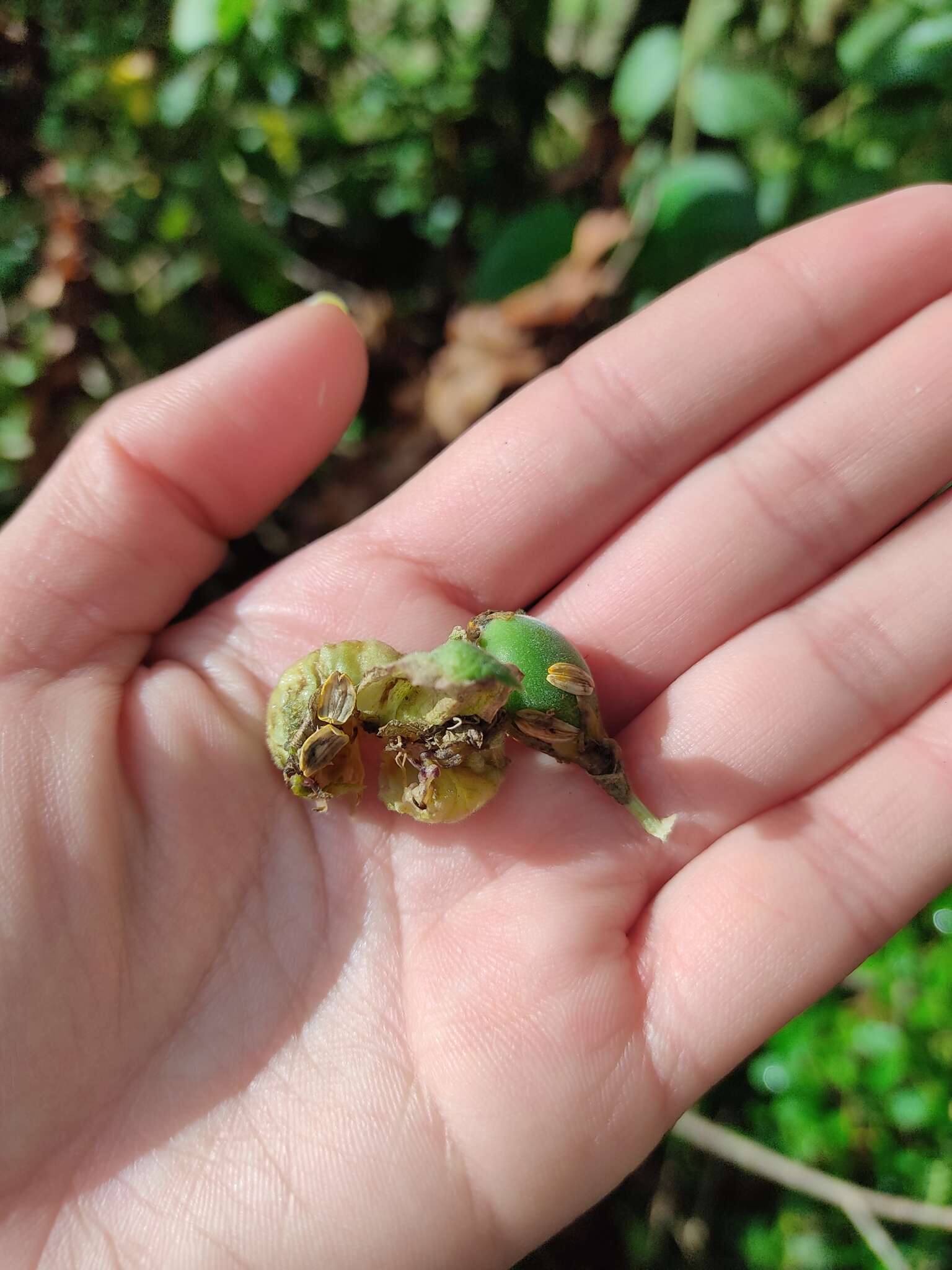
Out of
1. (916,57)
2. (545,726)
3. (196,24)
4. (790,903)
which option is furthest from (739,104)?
(790,903)

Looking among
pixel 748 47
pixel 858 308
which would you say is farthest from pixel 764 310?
pixel 748 47

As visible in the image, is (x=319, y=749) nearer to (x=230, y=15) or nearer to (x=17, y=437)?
(x=230, y=15)

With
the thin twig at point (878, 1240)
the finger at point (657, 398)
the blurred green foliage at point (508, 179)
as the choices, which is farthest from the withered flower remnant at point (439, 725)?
the thin twig at point (878, 1240)

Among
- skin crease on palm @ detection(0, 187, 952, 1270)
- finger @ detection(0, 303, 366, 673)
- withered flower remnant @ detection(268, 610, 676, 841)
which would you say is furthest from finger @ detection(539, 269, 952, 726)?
finger @ detection(0, 303, 366, 673)

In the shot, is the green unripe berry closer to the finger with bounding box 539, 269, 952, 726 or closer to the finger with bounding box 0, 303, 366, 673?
the finger with bounding box 539, 269, 952, 726

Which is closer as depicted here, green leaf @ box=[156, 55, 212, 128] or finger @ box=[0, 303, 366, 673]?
finger @ box=[0, 303, 366, 673]

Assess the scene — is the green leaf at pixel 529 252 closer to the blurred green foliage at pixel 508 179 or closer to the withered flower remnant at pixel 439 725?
the blurred green foliage at pixel 508 179

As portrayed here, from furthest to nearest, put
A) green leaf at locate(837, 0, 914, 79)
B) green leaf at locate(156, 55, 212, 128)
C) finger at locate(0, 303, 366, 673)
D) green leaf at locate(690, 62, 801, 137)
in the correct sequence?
green leaf at locate(156, 55, 212, 128)
green leaf at locate(690, 62, 801, 137)
green leaf at locate(837, 0, 914, 79)
finger at locate(0, 303, 366, 673)
